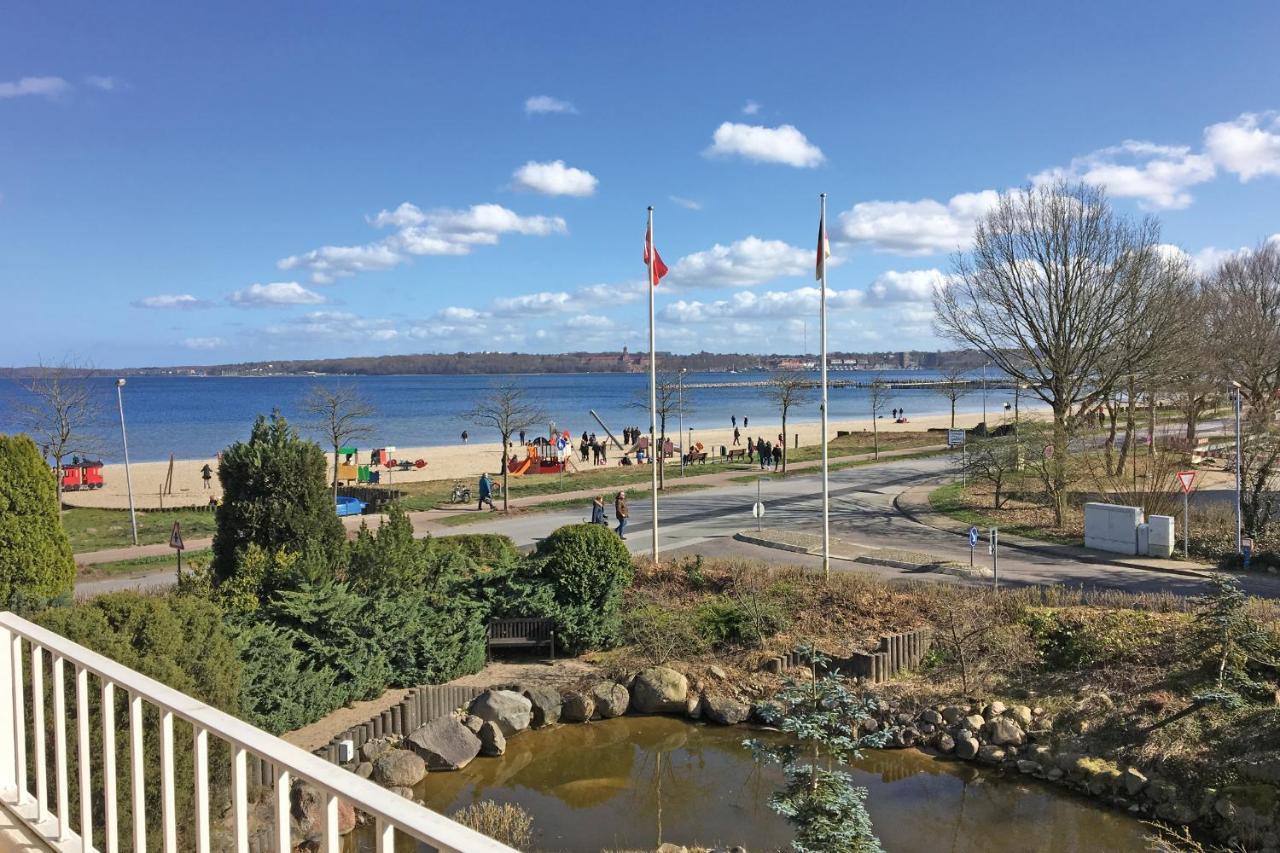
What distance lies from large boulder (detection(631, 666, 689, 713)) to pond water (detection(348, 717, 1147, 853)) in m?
0.44

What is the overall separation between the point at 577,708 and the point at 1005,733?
5.85 metres

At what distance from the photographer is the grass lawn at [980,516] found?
25.8 meters

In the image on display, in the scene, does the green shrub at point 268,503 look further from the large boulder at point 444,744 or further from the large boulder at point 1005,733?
the large boulder at point 1005,733

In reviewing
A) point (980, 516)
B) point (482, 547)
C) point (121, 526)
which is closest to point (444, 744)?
point (482, 547)

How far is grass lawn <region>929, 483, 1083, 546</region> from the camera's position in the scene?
25781mm

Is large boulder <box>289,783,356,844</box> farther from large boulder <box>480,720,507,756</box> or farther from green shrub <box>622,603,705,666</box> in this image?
green shrub <box>622,603,705,666</box>

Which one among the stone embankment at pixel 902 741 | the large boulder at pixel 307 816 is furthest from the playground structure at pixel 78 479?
the large boulder at pixel 307 816

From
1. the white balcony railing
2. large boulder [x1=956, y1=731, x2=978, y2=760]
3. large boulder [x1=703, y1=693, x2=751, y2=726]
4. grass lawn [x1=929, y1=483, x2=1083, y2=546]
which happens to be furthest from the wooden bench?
grass lawn [x1=929, y1=483, x2=1083, y2=546]

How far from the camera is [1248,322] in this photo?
45312 millimetres

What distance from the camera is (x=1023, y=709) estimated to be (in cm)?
1294

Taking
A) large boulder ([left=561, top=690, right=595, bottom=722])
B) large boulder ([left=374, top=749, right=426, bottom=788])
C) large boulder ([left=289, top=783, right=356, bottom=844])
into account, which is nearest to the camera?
large boulder ([left=289, top=783, right=356, bottom=844])

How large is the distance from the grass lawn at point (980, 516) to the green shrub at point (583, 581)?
13536mm

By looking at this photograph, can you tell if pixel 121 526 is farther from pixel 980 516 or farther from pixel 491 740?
pixel 980 516

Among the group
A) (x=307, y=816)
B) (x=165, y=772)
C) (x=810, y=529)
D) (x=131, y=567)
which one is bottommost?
(x=131, y=567)
